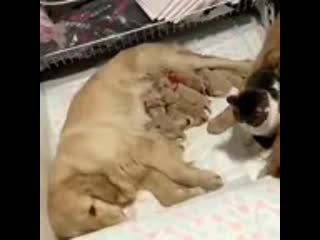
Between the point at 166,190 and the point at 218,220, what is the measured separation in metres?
0.47

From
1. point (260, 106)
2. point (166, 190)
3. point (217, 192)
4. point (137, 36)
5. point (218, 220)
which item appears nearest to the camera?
point (218, 220)

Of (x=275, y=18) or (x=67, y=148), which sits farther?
(x=275, y=18)

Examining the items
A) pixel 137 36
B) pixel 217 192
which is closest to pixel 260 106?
pixel 217 192

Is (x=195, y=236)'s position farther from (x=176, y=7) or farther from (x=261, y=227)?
(x=176, y=7)

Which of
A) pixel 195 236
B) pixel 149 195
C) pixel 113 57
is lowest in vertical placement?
pixel 149 195

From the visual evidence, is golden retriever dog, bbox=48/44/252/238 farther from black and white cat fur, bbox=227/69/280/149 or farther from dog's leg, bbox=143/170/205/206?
black and white cat fur, bbox=227/69/280/149

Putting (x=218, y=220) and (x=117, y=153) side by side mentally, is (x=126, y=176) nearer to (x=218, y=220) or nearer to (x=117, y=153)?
(x=117, y=153)

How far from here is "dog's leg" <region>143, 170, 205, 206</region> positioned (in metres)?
1.87

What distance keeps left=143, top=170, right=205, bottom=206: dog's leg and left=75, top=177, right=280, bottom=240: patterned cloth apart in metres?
0.34

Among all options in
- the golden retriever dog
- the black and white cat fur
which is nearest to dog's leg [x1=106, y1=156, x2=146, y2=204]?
the golden retriever dog

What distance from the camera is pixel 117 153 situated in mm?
1949
